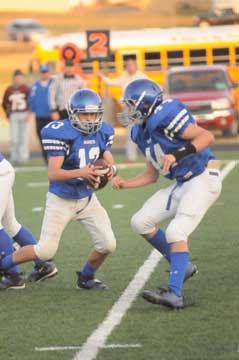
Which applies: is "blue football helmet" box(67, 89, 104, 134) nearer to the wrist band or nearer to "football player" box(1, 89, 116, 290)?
"football player" box(1, 89, 116, 290)

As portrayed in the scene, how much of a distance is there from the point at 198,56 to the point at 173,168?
2317 centimetres

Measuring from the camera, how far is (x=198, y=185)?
7.95 m

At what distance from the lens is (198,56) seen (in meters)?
30.9

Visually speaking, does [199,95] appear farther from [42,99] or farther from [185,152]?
[185,152]

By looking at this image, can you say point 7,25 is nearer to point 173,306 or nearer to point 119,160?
point 119,160

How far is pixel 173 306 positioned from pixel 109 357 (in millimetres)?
1201

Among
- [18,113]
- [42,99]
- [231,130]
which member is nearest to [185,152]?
[42,99]

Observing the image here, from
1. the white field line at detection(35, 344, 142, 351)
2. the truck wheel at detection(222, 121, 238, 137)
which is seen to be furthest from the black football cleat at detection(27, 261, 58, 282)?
the truck wheel at detection(222, 121, 238, 137)

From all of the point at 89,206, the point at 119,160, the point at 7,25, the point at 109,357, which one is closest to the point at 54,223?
the point at 89,206

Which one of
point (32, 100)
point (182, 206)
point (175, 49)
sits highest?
point (182, 206)

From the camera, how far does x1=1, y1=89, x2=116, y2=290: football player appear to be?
321 inches

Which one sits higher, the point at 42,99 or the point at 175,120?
the point at 175,120

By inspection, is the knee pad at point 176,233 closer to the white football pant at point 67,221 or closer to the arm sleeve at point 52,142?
the white football pant at point 67,221

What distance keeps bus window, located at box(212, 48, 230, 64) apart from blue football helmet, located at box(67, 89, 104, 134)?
75.1 ft
